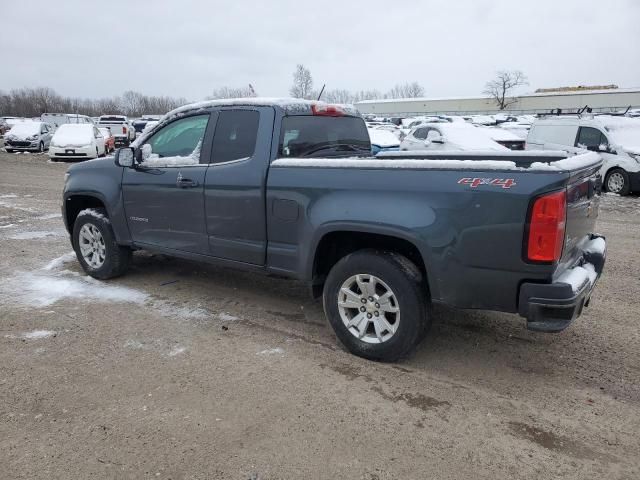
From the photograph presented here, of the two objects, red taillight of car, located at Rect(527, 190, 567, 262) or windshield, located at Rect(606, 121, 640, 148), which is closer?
red taillight of car, located at Rect(527, 190, 567, 262)

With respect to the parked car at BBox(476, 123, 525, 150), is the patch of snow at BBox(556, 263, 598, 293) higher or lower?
lower

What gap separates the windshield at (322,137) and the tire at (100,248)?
97.1 inches

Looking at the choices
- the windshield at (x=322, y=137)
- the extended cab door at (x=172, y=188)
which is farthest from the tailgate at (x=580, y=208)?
the extended cab door at (x=172, y=188)

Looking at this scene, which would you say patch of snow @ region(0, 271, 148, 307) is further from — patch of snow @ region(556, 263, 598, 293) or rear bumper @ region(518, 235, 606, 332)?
patch of snow @ region(556, 263, 598, 293)

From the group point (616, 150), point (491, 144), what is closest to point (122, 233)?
point (491, 144)

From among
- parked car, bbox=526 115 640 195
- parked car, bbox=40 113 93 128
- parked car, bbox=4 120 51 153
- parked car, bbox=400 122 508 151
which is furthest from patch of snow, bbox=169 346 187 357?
parked car, bbox=40 113 93 128

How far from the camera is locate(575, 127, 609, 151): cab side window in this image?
1291 centimetres

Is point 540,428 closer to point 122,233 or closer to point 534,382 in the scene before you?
point 534,382

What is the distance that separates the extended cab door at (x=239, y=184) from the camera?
171 inches

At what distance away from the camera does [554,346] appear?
4176mm

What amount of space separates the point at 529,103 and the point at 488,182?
89.0 meters

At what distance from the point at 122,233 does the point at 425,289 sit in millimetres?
3453

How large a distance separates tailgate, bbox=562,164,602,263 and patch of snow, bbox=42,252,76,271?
5.66 m

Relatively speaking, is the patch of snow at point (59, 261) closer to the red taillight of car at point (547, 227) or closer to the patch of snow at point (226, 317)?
the patch of snow at point (226, 317)
